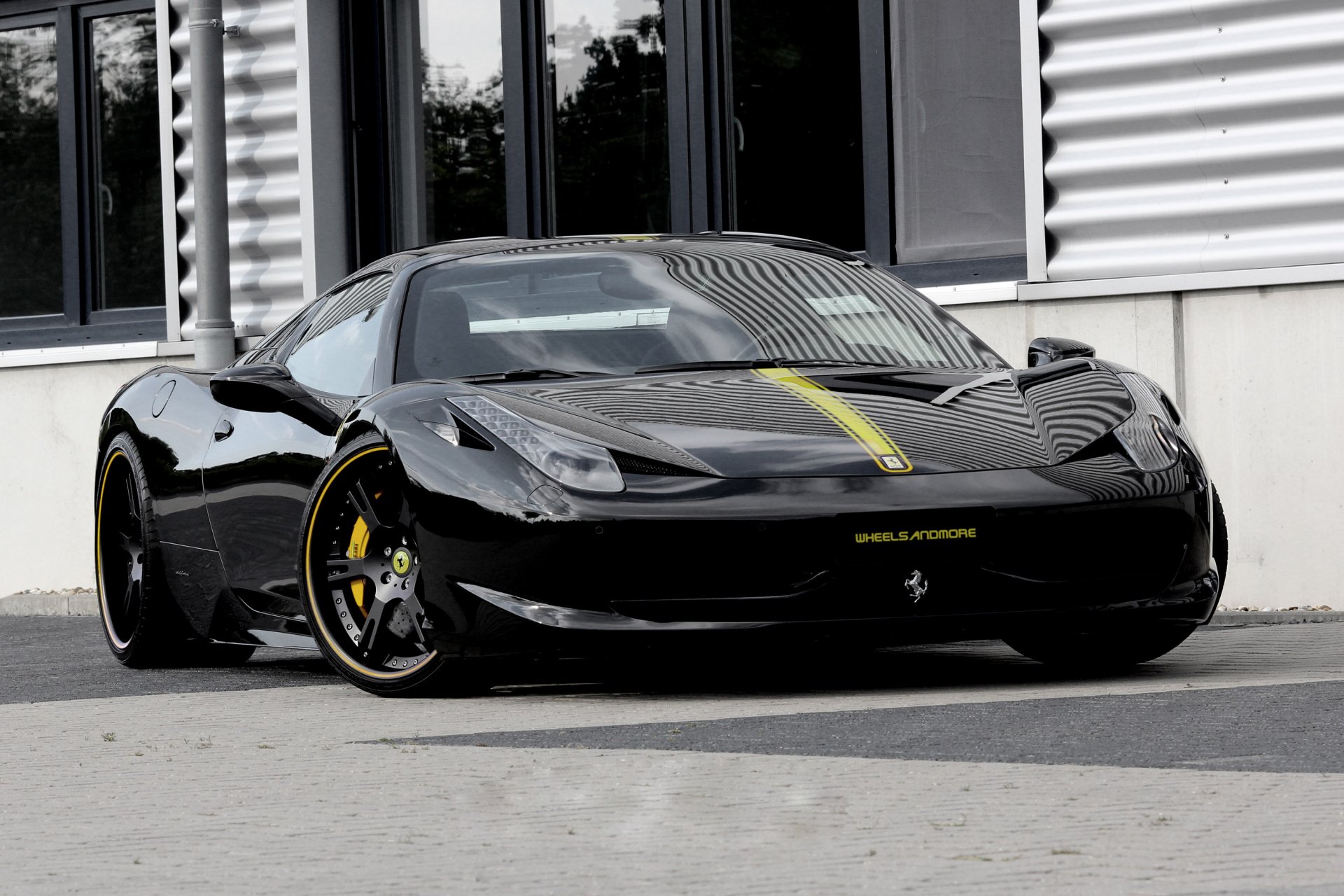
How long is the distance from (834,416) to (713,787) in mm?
1808

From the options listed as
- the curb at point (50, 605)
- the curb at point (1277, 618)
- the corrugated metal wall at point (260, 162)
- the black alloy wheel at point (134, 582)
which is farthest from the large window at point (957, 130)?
the curb at point (50, 605)

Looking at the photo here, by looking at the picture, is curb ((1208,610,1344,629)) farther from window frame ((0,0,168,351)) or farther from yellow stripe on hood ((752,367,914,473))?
window frame ((0,0,168,351))

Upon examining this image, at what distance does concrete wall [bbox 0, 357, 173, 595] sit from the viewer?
12734 mm

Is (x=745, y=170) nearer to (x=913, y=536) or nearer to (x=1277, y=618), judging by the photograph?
(x=1277, y=618)

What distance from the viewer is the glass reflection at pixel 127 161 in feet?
44.7

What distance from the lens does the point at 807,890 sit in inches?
125

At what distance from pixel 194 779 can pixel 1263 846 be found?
7.21 ft

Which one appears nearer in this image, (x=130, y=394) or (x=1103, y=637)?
(x=1103, y=637)

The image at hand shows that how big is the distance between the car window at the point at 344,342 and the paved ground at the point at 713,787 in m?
1.02

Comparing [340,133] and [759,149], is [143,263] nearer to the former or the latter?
[340,133]

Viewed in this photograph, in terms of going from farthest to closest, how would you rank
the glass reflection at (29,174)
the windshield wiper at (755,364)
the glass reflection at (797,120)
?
the glass reflection at (29,174) → the glass reflection at (797,120) → the windshield wiper at (755,364)

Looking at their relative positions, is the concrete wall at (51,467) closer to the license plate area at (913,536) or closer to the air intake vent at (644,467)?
the air intake vent at (644,467)

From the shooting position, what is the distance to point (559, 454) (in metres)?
5.53

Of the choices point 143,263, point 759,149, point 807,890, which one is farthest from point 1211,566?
point 143,263
